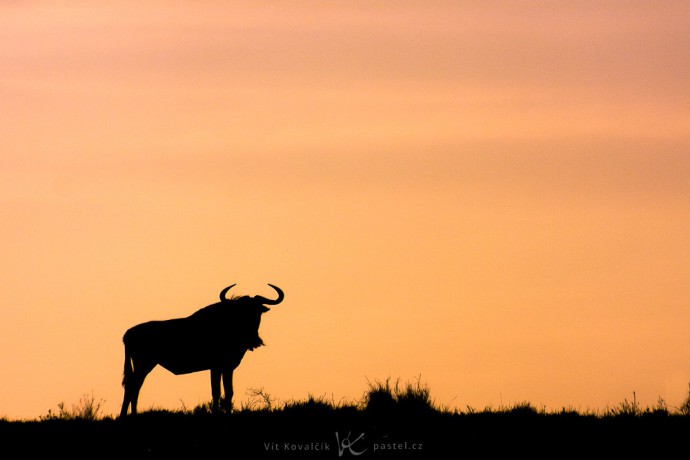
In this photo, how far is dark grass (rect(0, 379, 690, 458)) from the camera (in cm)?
2058

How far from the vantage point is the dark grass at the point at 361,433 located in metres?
20.6

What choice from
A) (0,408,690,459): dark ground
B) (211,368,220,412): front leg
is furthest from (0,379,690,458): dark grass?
(211,368,220,412): front leg

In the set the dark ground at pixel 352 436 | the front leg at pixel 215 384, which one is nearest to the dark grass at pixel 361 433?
the dark ground at pixel 352 436

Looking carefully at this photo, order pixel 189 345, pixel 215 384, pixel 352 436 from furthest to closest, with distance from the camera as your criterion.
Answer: pixel 189 345 < pixel 215 384 < pixel 352 436

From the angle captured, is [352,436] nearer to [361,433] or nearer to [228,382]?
[361,433]

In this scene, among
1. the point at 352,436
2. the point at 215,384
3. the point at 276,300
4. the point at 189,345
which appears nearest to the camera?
the point at 352,436

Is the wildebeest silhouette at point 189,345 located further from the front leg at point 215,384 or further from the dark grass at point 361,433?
the dark grass at point 361,433

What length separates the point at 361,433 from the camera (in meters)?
21.3

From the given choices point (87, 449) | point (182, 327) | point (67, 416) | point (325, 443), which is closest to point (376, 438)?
point (325, 443)

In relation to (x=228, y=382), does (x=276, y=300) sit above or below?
above

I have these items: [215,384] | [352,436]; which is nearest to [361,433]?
[352,436]

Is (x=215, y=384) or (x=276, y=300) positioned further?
(x=276, y=300)

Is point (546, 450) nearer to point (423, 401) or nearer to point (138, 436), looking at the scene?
point (423, 401)

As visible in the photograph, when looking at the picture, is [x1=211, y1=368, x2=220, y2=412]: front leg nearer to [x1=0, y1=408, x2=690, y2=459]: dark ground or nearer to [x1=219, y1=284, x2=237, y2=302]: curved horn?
[x1=219, y1=284, x2=237, y2=302]: curved horn
